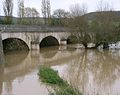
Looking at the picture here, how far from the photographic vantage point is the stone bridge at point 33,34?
94.1 ft

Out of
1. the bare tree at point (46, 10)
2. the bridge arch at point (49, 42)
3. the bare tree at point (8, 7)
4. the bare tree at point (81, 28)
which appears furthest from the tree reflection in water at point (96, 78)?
the bare tree at point (46, 10)

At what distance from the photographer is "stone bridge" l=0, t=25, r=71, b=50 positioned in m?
28.7

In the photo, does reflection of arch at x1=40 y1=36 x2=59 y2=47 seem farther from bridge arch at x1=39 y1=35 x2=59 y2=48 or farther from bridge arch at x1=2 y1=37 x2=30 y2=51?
bridge arch at x1=2 y1=37 x2=30 y2=51

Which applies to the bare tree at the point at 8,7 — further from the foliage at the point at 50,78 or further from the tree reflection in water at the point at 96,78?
the foliage at the point at 50,78

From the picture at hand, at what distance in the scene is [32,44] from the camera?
32.7 m

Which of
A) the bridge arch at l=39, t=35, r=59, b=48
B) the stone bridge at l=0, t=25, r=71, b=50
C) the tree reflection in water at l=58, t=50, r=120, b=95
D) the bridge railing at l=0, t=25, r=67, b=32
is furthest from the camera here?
the bridge arch at l=39, t=35, r=59, b=48

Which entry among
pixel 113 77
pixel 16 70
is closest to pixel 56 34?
pixel 16 70

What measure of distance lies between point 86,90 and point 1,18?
31.0 meters

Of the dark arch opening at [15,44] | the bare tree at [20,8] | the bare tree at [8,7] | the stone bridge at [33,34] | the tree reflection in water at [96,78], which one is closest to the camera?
the tree reflection in water at [96,78]

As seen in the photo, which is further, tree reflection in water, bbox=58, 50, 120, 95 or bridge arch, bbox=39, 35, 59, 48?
bridge arch, bbox=39, 35, 59, 48

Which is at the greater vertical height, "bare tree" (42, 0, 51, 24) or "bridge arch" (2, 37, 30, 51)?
"bare tree" (42, 0, 51, 24)

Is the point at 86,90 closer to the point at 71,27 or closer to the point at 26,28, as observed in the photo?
the point at 26,28

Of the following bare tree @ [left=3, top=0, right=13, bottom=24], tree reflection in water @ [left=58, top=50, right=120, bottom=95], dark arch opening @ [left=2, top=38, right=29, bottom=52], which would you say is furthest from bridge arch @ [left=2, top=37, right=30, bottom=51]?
tree reflection in water @ [left=58, top=50, right=120, bottom=95]

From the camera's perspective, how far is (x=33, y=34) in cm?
3275
